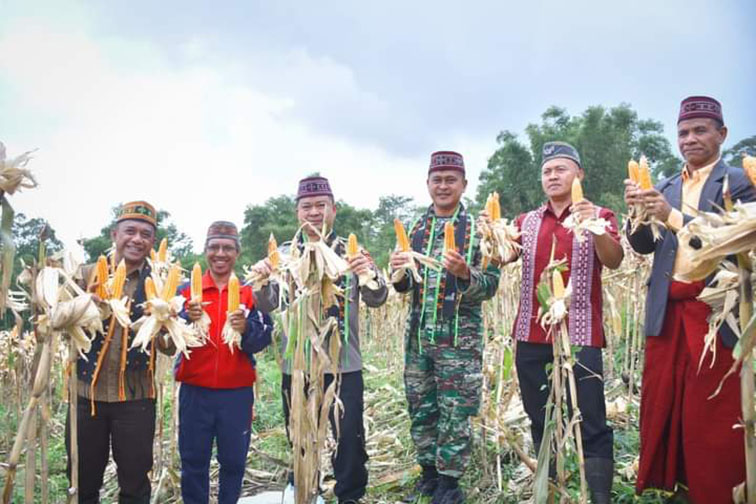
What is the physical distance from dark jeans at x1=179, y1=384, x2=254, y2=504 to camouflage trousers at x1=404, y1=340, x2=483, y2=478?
105 centimetres

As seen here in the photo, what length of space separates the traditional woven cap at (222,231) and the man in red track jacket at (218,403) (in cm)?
38

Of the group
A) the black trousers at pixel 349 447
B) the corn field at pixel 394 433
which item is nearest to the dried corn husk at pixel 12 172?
the corn field at pixel 394 433

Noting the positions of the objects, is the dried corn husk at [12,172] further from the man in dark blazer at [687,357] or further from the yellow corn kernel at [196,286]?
the man in dark blazer at [687,357]

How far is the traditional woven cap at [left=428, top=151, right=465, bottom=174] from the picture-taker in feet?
10.7

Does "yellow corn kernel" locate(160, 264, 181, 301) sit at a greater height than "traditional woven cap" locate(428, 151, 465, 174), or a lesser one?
lesser

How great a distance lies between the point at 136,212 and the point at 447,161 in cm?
193

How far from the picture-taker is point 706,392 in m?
2.41

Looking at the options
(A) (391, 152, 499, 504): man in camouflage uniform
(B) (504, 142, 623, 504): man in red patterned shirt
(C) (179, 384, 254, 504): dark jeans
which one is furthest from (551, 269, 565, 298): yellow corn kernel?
(C) (179, 384, 254, 504): dark jeans

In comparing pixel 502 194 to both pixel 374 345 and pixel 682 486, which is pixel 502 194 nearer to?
pixel 374 345

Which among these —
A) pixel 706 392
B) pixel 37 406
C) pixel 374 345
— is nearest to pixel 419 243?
pixel 706 392

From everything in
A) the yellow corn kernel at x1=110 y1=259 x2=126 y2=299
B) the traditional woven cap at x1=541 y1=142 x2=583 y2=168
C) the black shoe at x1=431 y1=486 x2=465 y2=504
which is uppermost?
the traditional woven cap at x1=541 y1=142 x2=583 y2=168

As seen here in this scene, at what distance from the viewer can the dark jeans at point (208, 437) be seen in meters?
2.87

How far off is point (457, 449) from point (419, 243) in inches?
50.5

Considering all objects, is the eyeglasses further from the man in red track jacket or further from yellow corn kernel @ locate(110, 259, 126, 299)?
yellow corn kernel @ locate(110, 259, 126, 299)
